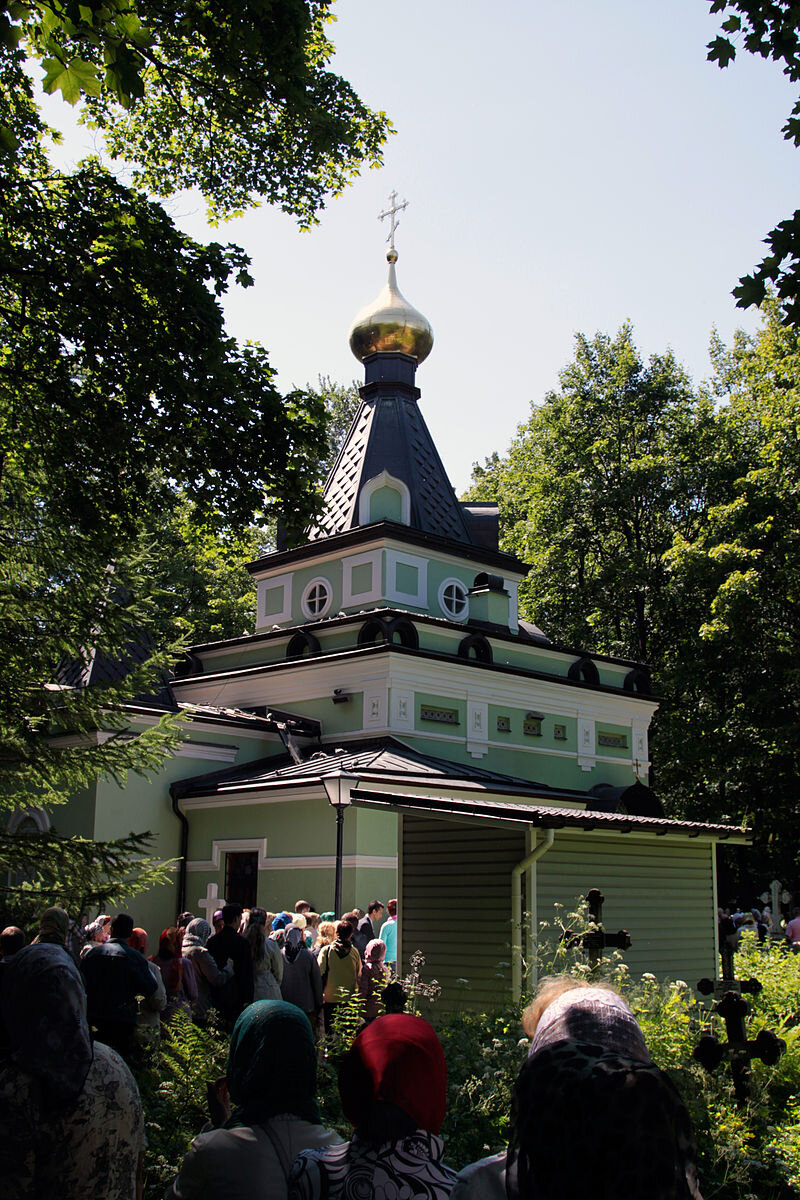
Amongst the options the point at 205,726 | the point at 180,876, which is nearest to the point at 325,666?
the point at 205,726

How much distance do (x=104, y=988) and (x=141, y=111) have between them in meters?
8.04

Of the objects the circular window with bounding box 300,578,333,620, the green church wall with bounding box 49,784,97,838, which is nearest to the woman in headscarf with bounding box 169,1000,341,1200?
the green church wall with bounding box 49,784,97,838

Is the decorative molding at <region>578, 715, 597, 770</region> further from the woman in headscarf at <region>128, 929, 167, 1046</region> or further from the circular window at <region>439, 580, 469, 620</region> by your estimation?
the woman in headscarf at <region>128, 929, 167, 1046</region>

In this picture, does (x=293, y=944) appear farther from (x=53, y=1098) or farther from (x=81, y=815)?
(x=81, y=815)

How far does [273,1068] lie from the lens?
9.89 feet

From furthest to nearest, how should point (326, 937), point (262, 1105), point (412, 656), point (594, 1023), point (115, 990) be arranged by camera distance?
1. point (412, 656)
2. point (326, 937)
3. point (115, 990)
4. point (262, 1105)
5. point (594, 1023)

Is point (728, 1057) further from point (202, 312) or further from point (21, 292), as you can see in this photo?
point (21, 292)

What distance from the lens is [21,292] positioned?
871 cm

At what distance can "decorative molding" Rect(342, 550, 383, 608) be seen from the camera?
23797 mm

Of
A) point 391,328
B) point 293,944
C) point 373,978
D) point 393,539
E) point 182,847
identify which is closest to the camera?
point 293,944

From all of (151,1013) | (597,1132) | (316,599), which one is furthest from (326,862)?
(597,1132)

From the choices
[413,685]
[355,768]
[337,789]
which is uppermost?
[413,685]

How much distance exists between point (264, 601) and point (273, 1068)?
23.9m

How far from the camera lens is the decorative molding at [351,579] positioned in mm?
23797
